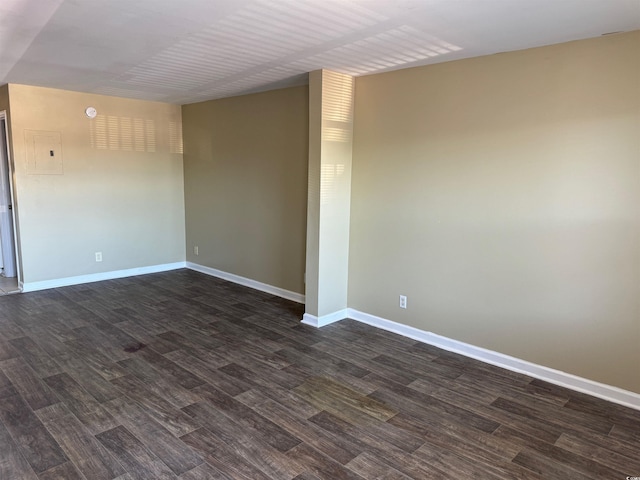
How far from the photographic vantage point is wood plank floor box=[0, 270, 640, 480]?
2.19 m

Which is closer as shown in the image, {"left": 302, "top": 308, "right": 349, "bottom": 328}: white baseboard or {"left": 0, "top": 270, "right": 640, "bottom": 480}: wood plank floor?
{"left": 0, "top": 270, "right": 640, "bottom": 480}: wood plank floor

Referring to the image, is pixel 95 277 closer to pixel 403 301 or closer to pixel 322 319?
pixel 322 319

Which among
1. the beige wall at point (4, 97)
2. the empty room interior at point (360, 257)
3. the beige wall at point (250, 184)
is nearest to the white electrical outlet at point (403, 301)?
the empty room interior at point (360, 257)

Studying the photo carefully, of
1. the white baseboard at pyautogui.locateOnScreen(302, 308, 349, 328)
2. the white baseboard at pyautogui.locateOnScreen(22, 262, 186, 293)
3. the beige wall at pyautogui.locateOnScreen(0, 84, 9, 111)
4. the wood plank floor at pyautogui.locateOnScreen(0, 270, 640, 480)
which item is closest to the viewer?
the wood plank floor at pyautogui.locateOnScreen(0, 270, 640, 480)

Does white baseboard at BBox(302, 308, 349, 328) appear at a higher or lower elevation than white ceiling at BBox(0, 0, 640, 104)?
lower

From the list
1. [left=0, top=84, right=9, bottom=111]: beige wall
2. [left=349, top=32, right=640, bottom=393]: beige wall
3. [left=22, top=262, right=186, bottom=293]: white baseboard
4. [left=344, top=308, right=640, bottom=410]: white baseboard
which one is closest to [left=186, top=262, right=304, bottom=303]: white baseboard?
[left=22, top=262, right=186, bottom=293]: white baseboard

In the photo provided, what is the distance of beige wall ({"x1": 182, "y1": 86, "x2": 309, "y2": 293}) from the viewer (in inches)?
187

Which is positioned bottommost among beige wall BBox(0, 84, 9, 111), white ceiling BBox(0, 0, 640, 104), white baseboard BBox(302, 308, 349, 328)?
white baseboard BBox(302, 308, 349, 328)

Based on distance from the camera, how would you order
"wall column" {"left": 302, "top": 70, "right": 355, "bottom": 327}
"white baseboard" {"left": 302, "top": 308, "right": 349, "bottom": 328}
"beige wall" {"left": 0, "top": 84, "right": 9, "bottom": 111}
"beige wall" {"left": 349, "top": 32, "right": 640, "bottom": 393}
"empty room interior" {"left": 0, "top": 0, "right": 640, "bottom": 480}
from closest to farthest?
"empty room interior" {"left": 0, "top": 0, "right": 640, "bottom": 480}, "beige wall" {"left": 349, "top": 32, "right": 640, "bottom": 393}, "wall column" {"left": 302, "top": 70, "right": 355, "bottom": 327}, "white baseboard" {"left": 302, "top": 308, "right": 349, "bottom": 328}, "beige wall" {"left": 0, "top": 84, "right": 9, "bottom": 111}

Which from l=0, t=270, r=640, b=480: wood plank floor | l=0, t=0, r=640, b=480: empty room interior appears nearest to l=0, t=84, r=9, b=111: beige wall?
l=0, t=0, r=640, b=480: empty room interior

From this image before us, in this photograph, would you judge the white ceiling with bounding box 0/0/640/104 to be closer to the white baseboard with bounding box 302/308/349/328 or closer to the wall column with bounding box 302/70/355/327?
the wall column with bounding box 302/70/355/327

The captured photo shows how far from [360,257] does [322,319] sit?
0.73m

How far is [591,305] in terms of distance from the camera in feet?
9.36

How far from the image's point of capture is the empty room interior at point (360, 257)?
2.34 m
